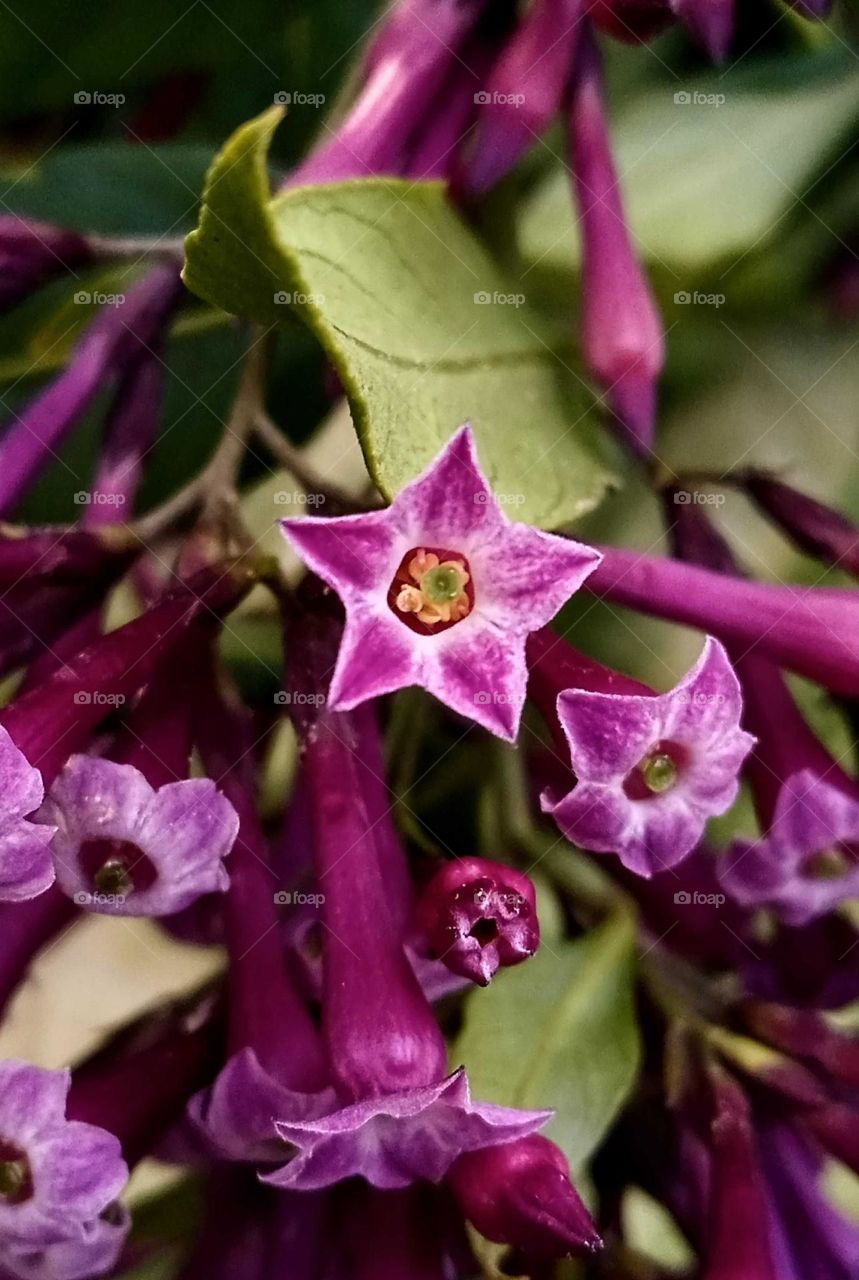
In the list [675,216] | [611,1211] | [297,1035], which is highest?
[675,216]

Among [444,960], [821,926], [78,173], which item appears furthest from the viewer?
[78,173]

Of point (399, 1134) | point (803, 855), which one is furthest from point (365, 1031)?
point (803, 855)

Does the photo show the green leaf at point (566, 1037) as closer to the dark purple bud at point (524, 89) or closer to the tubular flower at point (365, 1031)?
the tubular flower at point (365, 1031)

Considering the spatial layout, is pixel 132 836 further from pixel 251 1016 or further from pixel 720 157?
pixel 720 157

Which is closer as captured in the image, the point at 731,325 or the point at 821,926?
the point at 821,926

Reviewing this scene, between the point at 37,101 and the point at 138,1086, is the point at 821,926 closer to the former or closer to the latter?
the point at 138,1086

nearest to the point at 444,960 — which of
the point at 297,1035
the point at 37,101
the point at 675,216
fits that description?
the point at 297,1035

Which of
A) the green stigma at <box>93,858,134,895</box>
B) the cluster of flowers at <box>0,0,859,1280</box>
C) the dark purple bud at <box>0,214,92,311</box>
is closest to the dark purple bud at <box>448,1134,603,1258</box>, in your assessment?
the cluster of flowers at <box>0,0,859,1280</box>

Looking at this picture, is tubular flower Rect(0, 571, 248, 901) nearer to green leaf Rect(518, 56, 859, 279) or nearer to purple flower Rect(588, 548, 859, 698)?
purple flower Rect(588, 548, 859, 698)
